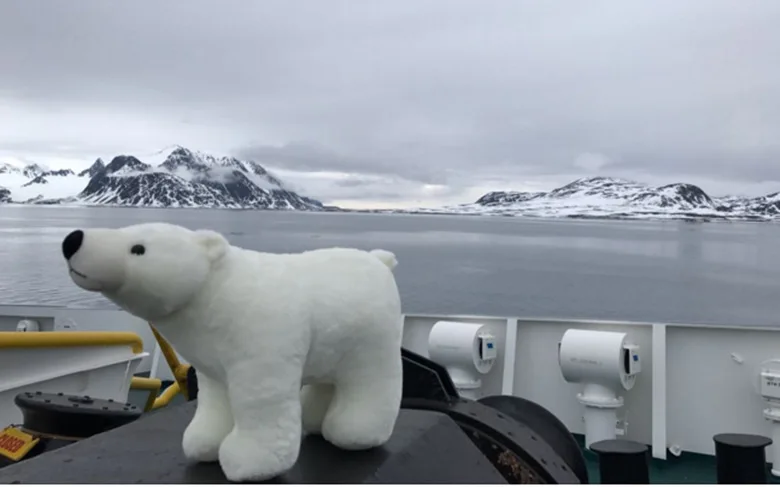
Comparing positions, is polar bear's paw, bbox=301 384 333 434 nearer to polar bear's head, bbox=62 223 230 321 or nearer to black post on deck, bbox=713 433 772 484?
polar bear's head, bbox=62 223 230 321

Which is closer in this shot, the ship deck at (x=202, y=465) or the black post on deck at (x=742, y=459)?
the ship deck at (x=202, y=465)

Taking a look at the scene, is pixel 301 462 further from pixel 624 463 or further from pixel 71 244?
pixel 624 463

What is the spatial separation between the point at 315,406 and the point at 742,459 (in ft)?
6.14

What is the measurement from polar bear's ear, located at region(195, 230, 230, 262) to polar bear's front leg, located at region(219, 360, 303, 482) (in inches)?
9.1

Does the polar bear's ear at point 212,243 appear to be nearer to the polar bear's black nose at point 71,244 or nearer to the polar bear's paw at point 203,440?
the polar bear's black nose at point 71,244

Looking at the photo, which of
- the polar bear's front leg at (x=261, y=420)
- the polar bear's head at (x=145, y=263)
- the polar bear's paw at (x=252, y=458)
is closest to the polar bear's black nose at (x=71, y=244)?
the polar bear's head at (x=145, y=263)

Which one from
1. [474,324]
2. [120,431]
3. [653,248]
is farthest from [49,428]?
[653,248]

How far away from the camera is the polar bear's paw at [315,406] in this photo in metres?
1.79

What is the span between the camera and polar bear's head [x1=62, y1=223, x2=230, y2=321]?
50.6 inches

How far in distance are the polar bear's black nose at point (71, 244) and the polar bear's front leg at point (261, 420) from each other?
15.5 inches

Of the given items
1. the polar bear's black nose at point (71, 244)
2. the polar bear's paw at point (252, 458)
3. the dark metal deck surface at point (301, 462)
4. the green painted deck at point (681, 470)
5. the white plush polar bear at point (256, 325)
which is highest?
the polar bear's black nose at point (71, 244)

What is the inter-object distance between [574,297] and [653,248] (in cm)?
3854

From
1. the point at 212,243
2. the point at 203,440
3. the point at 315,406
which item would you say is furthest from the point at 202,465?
the point at 212,243

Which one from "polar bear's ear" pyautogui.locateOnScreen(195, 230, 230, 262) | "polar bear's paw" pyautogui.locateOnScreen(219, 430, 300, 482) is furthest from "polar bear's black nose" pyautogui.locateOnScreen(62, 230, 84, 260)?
"polar bear's paw" pyautogui.locateOnScreen(219, 430, 300, 482)
